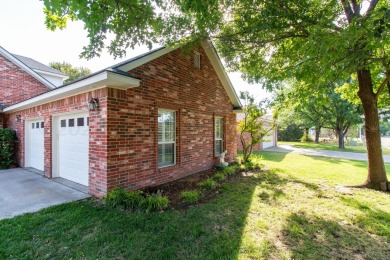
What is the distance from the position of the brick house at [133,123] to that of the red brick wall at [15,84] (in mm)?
1257

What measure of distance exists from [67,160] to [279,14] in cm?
774

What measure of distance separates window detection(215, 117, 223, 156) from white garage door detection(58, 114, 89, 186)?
218 inches

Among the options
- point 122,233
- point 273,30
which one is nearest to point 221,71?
point 273,30

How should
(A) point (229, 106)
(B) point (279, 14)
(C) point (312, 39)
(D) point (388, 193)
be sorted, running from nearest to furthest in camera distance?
(C) point (312, 39) < (B) point (279, 14) < (D) point (388, 193) < (A) point (229, 106)

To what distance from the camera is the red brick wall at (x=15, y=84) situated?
10.1 meters

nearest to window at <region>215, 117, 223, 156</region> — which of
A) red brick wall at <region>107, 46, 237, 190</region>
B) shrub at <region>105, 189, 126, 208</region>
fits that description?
red brick wall at <region>107, 46, 237, 190</region>

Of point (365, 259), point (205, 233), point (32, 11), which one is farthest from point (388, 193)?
point (32, 11)

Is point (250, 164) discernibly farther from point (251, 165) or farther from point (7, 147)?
point (7, 147)

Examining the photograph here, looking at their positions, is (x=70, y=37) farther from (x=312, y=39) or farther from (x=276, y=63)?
(x=276, y=63)

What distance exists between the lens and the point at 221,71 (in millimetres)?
8867

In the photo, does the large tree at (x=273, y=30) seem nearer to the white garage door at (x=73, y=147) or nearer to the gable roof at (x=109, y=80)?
the gable roof at (x=109, y=80)

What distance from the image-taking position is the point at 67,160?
253 inches

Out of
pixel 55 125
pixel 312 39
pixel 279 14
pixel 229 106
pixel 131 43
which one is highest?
pixel 279 14

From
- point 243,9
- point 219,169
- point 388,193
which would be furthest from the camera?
point 219,169
